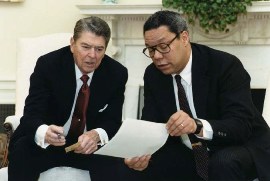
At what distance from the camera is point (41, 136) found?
90.6 inches

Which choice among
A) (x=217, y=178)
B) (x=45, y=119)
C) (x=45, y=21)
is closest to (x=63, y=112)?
(x=45, y=119)

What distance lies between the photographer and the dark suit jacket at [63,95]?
2479mm

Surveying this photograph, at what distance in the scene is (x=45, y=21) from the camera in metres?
4.17

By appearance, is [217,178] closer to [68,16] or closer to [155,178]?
[155,178]

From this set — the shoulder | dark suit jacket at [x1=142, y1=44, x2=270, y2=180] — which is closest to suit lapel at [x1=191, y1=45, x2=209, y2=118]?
dark suit jacket at [x1=142, y1=44, x2=270, y2=180]

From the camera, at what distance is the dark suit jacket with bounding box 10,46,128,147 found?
248 cm

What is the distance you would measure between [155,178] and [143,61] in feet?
6.02

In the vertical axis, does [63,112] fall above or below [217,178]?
above

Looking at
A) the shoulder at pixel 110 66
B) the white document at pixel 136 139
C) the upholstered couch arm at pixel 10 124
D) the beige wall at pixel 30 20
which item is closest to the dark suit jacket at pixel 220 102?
the shoulder at pixel 110 66

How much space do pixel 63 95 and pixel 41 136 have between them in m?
0.28

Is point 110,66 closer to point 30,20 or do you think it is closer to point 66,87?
point 66,87

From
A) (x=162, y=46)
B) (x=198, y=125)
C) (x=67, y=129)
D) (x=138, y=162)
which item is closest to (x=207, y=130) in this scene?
(x=198, y=125)

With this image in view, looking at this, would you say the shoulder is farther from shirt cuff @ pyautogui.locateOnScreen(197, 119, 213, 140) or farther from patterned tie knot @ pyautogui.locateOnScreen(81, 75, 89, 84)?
shirt cuff @ pyautogui.locateOnScreen(197, 119, 213, 140)

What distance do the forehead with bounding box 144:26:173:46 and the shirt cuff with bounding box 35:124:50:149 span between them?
606 millimetres
